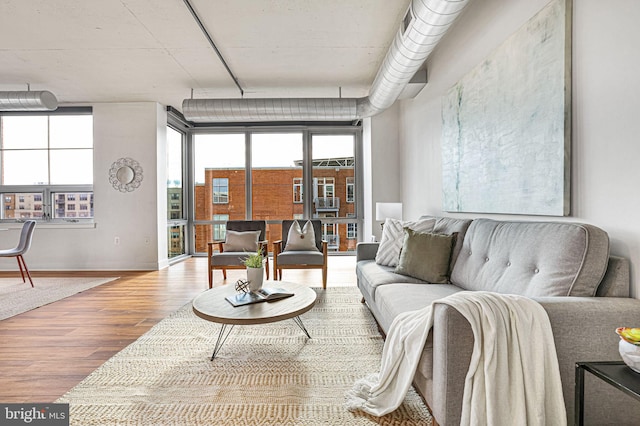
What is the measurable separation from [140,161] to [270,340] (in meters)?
4.31

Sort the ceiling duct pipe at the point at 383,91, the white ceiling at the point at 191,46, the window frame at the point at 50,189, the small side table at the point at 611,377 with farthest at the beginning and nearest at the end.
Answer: the window frame at the point at 50,189
the white ceiling at the point at 191,46
the ceiling duct pipe at the point at 383,91
the small side table at the point at 611,377

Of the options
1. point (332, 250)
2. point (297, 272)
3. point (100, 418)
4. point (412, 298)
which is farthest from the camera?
point (332, 250)

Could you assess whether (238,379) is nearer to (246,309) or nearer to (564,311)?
(246,309)

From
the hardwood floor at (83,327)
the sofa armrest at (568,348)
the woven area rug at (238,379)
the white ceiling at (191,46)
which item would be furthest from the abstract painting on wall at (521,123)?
the hardwood floor at (83,327)

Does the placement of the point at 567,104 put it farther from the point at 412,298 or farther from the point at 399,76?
the point at 399,76

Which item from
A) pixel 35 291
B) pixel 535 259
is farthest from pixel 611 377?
pixel 35 291

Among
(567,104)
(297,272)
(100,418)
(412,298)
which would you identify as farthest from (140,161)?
(567,104)

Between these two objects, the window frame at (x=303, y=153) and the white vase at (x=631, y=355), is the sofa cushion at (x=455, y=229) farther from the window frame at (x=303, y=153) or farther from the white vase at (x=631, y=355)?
the window frame at (x=303, y=153)

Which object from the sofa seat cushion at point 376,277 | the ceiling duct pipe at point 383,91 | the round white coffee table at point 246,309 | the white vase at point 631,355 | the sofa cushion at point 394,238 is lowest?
the round white coffee table at point 246,309

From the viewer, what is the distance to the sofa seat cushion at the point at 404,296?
6.55ft

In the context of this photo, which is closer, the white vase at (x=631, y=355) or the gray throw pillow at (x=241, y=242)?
Answer: the white vase at (x=631, y=355)

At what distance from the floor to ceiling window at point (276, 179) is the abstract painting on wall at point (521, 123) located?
3.51 m

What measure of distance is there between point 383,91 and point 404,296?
8.93ft

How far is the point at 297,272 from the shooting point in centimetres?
527
